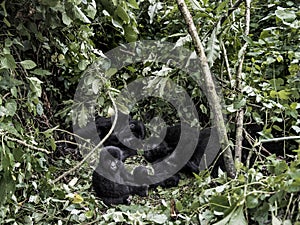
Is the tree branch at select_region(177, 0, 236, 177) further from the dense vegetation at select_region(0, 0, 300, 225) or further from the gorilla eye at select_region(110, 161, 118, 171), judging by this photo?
the gorilla eye at select_region(110, 161, 118, 171)

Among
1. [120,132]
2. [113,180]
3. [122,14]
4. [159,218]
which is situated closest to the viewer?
[159,218]

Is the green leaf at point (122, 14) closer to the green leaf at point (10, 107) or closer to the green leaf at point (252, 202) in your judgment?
the green leaf at point (10, 107)

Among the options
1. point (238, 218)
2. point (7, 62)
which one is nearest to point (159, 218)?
point (238, 218)

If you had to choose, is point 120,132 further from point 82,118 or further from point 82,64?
point 82,64

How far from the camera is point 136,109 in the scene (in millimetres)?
1631

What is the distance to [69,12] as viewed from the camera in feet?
3.12

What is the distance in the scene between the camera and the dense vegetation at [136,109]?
1.85 feet

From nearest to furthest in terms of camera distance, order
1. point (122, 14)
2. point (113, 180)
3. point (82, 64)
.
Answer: point (122, 14), point (82, 64), point (113, 180)

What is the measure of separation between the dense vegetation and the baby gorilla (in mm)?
47

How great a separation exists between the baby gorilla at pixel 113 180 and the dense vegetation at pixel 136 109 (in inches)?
1.8

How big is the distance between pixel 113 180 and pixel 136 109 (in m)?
0.35

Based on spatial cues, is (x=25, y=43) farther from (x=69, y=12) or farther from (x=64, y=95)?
(x=64, y=95)

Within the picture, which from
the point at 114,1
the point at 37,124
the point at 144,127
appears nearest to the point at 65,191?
the point at 37,124

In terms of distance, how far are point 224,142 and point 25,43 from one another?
2.05 ft
